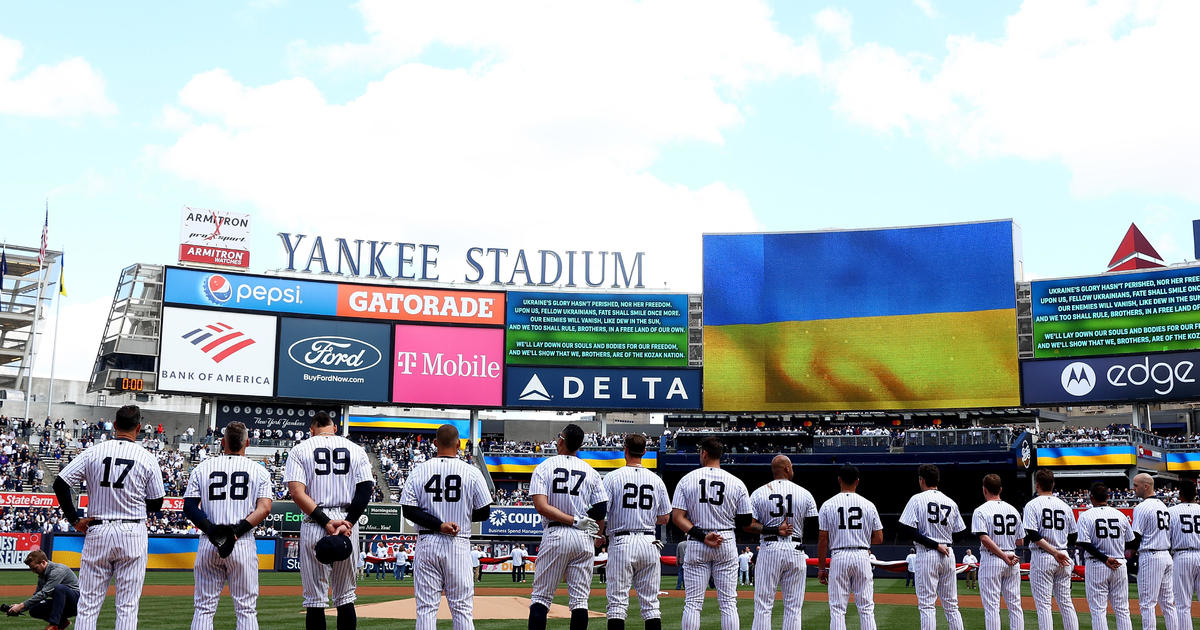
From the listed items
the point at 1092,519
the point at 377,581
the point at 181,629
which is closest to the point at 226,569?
the point at 181,629

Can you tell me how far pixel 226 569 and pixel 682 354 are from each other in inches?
1707

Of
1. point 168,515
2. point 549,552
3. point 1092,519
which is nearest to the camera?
point 549,552

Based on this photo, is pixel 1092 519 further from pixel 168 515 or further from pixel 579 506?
pixel 168 515

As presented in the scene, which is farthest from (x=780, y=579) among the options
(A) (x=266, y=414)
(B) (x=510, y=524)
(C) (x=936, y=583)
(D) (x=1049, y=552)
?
(A) (x=266, y=414)

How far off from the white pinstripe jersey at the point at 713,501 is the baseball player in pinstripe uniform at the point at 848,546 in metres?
1.16

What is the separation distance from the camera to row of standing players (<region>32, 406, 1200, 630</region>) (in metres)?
9.83

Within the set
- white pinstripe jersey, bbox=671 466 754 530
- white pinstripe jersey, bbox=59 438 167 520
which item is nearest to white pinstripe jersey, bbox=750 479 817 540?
white pinstripe jersey, bbox=671 466 754 530

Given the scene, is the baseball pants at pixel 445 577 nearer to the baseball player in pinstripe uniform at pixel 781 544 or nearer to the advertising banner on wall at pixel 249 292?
the baseball player in pinstripe uniform at pixel 781 544

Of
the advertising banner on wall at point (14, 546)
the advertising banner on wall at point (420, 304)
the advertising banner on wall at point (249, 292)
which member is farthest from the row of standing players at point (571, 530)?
the advertising banner on wall at point (249, 292)

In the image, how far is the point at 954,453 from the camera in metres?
47.9

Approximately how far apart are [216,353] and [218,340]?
599mm

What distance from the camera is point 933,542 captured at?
12906 millimetres

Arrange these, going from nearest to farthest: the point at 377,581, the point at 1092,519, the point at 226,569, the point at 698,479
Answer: the point at 226,569
the point at 698,479
the point at 1092,519
the point at 377,581

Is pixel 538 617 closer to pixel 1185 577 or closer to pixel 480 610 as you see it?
pixel 1185 577
